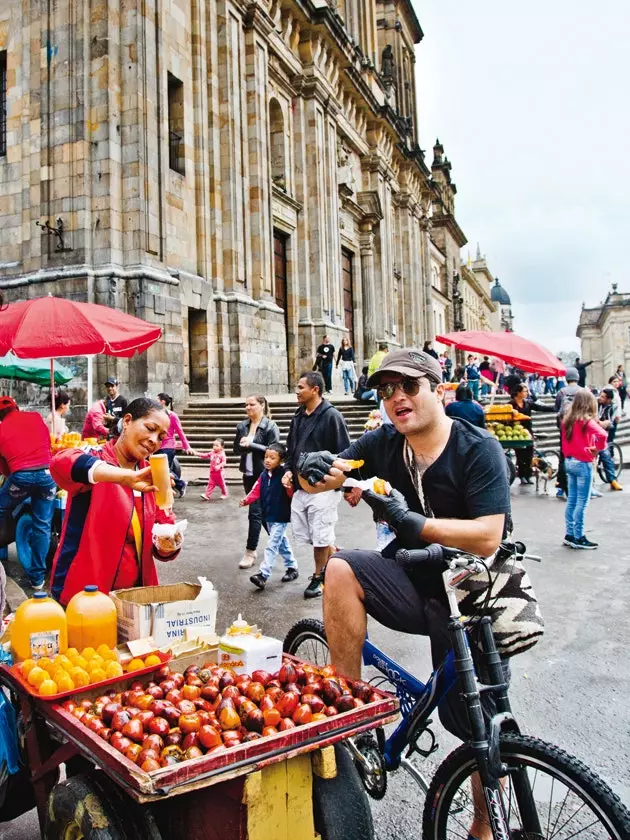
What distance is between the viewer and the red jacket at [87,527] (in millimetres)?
3129

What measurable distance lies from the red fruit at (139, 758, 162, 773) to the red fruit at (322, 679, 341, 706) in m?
0.66

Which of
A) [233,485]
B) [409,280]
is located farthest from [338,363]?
Answer: [409,280]

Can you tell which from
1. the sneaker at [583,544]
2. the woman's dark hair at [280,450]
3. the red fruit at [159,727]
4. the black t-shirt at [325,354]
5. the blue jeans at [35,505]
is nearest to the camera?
the red fruit at [159,727]

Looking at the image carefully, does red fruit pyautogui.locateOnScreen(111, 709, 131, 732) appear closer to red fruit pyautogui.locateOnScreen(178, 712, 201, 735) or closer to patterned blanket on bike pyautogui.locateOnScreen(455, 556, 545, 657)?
red fruit pyautogui.locateOnScreen(178, 712, 201, 735)

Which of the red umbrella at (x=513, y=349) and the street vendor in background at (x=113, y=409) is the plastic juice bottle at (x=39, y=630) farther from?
the red umbrella at (x=513, y=349)

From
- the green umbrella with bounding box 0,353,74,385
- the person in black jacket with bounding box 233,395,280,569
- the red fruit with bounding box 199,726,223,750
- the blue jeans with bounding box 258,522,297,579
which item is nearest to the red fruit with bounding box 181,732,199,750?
the red fruit with bounding box 199,726,223,750

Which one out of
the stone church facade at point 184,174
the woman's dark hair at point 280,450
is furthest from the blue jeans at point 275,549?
Answer: the stone church facade at point 184,174

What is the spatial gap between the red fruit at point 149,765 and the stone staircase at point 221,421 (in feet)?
37.1

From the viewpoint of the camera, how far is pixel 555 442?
18.2 metres

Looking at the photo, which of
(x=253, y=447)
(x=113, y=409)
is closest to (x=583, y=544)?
(x=253, y=447)

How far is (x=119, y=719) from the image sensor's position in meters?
2.17

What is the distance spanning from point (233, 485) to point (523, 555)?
10378 millimetres

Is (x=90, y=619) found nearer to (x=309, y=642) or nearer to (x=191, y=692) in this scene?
(x=191, y=692)

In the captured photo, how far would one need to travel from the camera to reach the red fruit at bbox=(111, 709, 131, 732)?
216 centimetres
